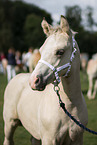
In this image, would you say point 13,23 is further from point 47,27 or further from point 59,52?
point 59,52

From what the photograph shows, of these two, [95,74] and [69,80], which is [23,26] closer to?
[95,74]

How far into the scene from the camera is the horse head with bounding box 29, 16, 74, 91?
224cm

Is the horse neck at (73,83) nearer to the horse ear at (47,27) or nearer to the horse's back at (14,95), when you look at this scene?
the horse ear at (47,27)

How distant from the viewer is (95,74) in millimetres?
10617

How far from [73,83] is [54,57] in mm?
491

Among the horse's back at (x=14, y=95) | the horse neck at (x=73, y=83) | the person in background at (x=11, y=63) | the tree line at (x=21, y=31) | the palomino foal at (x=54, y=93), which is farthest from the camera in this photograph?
the tree line at (x=21, y=31)

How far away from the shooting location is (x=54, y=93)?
280 cm

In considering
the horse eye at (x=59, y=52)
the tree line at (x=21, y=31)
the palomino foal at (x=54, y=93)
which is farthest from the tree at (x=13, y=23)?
the horse eye at (x=59, y=52)

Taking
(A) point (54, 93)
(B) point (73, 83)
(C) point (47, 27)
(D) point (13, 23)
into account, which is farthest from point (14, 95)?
(D) point (13, 23)

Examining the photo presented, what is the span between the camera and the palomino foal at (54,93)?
2346 millimetres

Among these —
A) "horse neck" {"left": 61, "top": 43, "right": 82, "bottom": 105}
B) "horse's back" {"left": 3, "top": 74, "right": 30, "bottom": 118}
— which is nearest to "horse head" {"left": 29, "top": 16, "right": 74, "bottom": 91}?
"horse neck" {"left": 61, "top": 43, "right": 82, "bottom": 105}

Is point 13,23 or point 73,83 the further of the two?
point 13,23

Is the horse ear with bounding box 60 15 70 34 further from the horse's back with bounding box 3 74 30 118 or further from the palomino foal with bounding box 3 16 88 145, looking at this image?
the horse's back with bounding box 3 74 30 118

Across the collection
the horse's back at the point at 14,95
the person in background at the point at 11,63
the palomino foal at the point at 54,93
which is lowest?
the person in background at the point at 11,63
